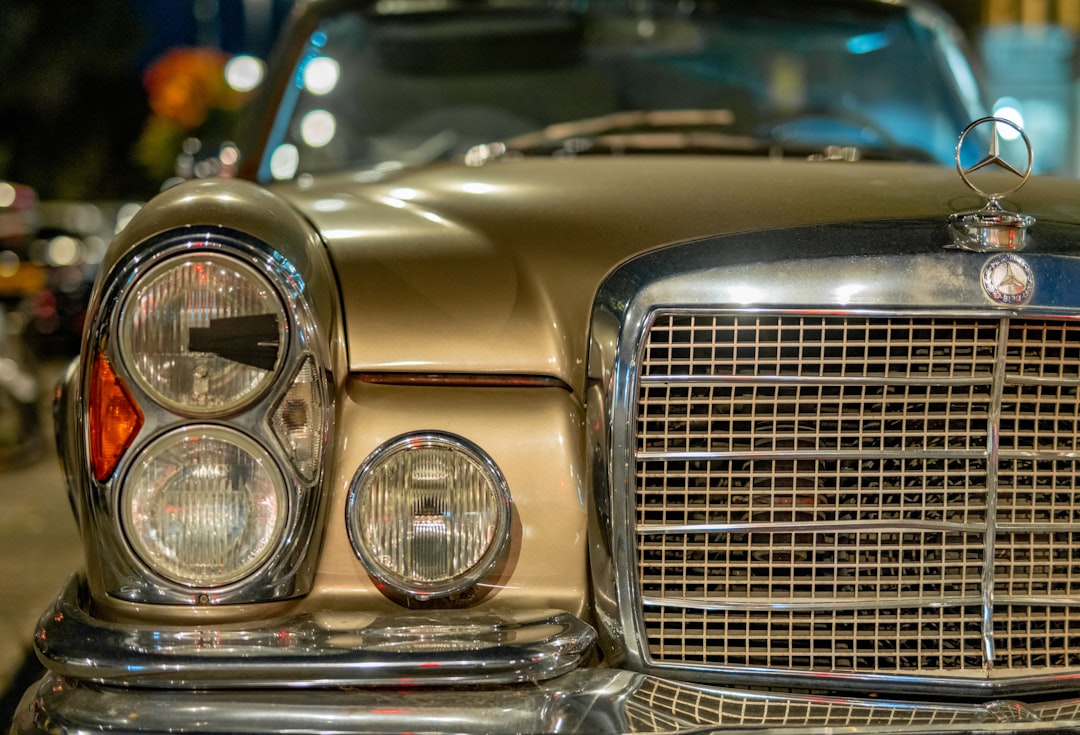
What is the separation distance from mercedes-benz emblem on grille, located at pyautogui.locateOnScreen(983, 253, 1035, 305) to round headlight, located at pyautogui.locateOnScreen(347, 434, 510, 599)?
78 cm

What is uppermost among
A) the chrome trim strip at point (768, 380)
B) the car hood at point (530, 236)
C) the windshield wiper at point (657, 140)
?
the car hood at point (530, 236)

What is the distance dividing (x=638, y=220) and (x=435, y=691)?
0.81 meters

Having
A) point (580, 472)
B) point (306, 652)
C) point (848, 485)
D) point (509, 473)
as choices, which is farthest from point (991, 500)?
point (306, 652)

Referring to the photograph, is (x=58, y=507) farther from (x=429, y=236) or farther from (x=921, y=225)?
(x=921, y=225)

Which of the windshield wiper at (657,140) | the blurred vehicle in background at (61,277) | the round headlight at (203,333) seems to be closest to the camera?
the round headlight at (203,333)

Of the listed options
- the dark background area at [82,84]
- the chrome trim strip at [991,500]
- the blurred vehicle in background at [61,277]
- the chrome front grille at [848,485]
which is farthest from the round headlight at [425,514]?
the dark background area at [82,84]

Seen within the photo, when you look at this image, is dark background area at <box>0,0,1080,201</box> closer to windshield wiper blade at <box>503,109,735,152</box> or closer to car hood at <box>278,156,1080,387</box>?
windshield wiper blade at <box>503,109,735,152</box>

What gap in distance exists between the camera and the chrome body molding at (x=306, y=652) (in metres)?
1.52

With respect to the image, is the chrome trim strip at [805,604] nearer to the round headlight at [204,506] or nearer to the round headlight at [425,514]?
the round headlight at [425,514]

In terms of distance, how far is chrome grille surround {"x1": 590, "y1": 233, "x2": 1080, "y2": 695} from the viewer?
5.42 feet

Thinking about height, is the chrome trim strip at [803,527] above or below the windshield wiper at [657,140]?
below

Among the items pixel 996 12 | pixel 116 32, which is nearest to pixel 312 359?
pixel 996 12

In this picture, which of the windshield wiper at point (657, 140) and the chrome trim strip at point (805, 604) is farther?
the windshield wiper at point (657, 140)

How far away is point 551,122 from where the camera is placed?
312 cm
